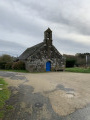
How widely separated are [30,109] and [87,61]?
3493cm

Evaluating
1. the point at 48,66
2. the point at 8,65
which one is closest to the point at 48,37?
the point at 48,66

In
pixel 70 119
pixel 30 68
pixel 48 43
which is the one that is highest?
pixel 48 43

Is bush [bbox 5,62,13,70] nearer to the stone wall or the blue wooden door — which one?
the stone wall

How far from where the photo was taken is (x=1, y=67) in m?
25.9

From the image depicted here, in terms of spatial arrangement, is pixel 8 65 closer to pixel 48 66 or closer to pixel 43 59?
pixel 43 59

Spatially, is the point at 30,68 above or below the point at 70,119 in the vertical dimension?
above

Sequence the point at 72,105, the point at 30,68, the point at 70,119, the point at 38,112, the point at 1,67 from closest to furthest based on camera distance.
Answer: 1. the point at 70,119
2. the point at 38,112
3. the point at 72,105
4. the point at 30,68
5. the point at 1,67

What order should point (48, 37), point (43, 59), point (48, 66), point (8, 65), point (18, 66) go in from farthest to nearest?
1. point (8, 65)
2. point (18, 66)
3. point (48, 37)
4. point (48, 66)
5. point (43, 59)

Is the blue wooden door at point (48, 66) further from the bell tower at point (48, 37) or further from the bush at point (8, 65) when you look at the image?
the bush at point (8, 65)

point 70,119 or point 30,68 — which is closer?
point 70,119

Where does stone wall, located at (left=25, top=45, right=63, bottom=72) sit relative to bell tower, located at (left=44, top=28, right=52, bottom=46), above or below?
below

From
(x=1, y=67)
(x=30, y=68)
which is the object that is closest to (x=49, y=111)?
(x=30, y=68)

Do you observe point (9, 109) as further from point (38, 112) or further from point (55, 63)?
point (55, 63)

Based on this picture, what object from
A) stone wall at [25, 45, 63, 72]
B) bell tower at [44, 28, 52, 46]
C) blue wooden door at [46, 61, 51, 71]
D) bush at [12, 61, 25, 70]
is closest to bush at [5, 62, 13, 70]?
bush at [12, 61, 25, 70]
